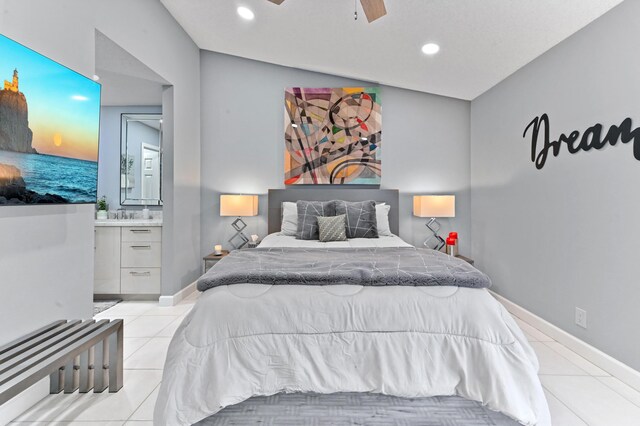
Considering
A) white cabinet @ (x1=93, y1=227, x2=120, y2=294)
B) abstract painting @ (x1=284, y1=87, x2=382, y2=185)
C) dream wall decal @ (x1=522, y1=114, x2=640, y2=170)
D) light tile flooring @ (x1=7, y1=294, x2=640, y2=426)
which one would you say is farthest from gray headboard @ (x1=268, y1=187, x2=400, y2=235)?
light tile flooring @ (x1=7, y1=294, x2=640, y2=426)

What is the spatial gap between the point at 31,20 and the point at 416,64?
10.6ft

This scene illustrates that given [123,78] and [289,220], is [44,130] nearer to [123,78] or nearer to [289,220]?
[123,78]

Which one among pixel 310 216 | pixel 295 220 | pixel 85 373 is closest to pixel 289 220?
pixel 295 220

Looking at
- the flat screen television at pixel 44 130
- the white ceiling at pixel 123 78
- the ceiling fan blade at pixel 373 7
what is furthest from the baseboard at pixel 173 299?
the ceiling fan blade at pixel 373 7

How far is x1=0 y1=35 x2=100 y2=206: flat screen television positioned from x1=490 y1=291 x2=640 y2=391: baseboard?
372 centimetres

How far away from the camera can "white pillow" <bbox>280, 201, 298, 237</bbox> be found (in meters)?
3.73

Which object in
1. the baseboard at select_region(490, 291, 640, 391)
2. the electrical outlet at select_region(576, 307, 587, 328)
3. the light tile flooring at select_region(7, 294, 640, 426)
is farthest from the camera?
the electrical outlet at select_region(576, 307, 587, 328)

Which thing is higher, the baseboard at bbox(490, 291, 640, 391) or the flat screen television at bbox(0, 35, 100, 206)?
the flat screen television at bbox(0, 35, 100, 206)

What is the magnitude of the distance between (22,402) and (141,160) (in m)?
3.27

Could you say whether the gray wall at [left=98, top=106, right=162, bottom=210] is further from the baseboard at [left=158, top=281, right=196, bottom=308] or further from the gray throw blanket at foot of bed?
the gray throw blanket at foot of bed

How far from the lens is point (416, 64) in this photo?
3.50 m

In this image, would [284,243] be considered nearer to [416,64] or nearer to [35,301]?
[35,301]

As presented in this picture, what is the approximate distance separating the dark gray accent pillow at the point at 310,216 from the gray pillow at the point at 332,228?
121 mm

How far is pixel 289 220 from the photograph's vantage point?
3781 millimetres
